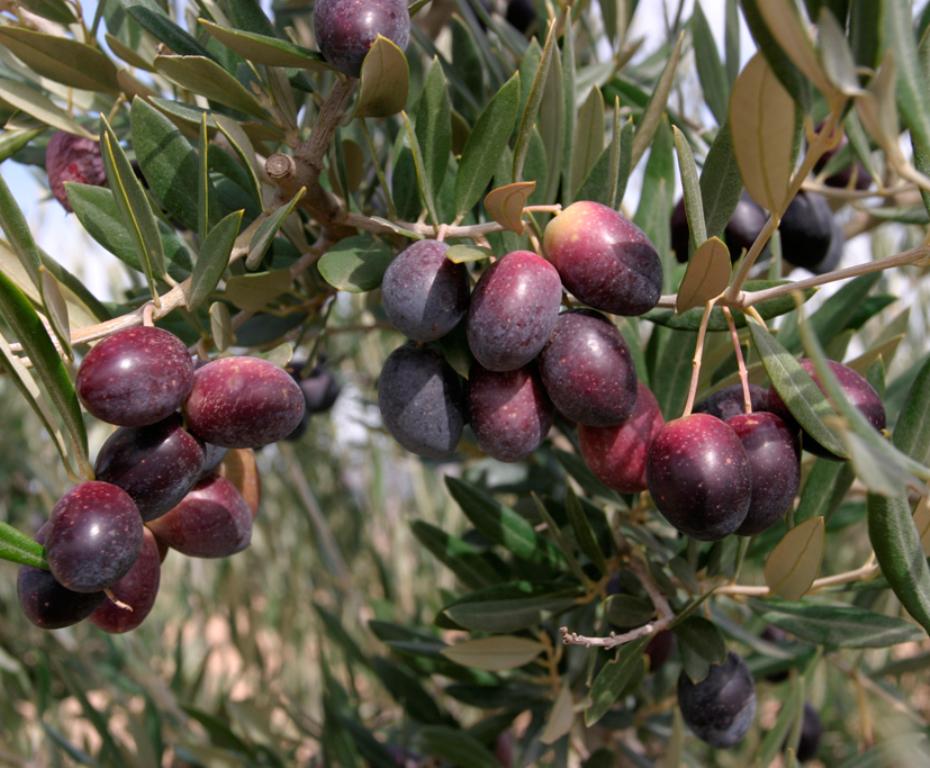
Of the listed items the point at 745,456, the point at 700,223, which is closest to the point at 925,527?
the point at 745,456

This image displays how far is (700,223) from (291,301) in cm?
49

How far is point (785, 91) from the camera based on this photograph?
41 centimetres

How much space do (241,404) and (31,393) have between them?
0.15 metres

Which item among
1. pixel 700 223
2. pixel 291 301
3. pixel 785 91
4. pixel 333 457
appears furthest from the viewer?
pixel 333 457

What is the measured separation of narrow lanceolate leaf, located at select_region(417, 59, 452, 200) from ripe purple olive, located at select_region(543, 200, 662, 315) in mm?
164

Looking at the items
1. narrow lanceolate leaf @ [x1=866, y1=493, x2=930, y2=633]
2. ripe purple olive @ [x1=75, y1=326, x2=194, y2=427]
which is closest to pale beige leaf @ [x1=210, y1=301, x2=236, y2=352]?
ripe purple olive @ [x1=75, y1=326, x2=194, y2=427]

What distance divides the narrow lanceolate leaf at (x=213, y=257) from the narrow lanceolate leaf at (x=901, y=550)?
0.50 metres

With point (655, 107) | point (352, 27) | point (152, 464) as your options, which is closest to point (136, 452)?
point (152, 464)

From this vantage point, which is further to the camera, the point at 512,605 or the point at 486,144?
the point at 512,605

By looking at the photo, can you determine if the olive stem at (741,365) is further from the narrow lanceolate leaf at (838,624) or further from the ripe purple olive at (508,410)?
the narrow lanceolate leaf at (838,624)

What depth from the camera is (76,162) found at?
738 millimetres

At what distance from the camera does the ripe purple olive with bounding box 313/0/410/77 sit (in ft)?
1.68

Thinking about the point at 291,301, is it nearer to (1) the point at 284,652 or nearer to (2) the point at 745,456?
(2) the point at 745,456

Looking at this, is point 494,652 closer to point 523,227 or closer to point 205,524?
→ point 205,524
